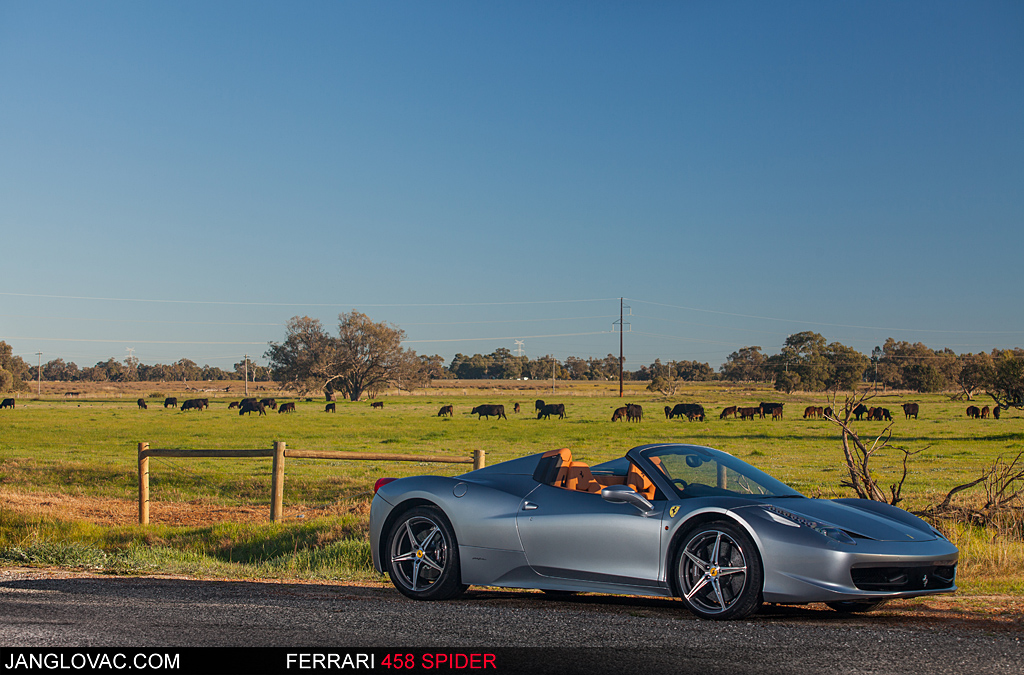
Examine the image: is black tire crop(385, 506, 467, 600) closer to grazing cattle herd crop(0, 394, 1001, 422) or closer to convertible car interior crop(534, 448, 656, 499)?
convertible car interior crop(534, 448, 656, 499)

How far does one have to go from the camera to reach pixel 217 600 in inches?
271

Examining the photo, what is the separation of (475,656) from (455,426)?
3954 centimetres

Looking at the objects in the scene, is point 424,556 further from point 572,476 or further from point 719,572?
point 719,572

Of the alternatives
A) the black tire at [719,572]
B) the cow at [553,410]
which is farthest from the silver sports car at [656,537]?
the cow at [553,410]

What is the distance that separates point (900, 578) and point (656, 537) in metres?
1.66

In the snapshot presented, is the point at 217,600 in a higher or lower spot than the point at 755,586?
lower

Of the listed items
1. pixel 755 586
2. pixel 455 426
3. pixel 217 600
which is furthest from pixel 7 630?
pixel 455 426

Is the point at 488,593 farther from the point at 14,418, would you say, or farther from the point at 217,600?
the point at 14,418

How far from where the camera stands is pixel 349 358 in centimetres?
9906

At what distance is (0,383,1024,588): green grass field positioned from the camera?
13461 millimetres

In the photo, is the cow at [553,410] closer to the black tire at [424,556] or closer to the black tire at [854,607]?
the black tire at [424,556]

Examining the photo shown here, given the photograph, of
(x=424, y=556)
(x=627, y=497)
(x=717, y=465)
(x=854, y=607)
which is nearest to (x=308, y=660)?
(x=424, y=556)

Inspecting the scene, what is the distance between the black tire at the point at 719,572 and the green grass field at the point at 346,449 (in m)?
3.80

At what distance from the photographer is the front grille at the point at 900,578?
5.55m
